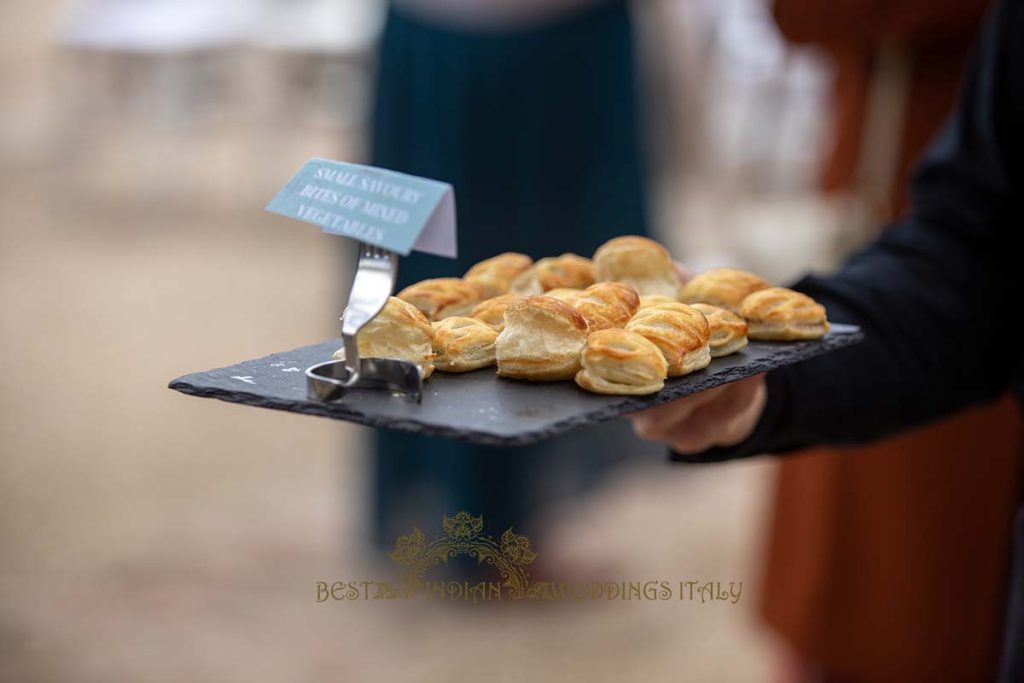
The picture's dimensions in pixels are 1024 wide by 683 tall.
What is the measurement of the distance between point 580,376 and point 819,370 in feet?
1.31

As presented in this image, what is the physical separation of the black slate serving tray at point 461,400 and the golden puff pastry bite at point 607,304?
0.19 ft

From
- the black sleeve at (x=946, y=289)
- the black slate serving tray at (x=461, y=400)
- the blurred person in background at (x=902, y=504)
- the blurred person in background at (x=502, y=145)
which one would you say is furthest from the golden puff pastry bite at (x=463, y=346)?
the blurred person in background at (x=502, y=145)

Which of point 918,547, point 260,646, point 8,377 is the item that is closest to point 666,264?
point 918,547

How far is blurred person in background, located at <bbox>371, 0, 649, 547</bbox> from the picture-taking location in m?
1.89

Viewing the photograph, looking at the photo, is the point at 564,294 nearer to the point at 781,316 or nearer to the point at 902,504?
the point at 781,316

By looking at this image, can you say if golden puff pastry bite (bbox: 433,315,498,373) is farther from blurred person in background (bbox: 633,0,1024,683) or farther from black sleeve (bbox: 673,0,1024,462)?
black sleeve (bbox: 673,0,1024,462)

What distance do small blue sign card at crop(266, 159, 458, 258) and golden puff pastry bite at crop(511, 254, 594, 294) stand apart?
0.18 m

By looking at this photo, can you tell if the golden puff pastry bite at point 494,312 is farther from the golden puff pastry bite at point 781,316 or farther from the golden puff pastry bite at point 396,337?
the golden puff pastry bite at point 781,316

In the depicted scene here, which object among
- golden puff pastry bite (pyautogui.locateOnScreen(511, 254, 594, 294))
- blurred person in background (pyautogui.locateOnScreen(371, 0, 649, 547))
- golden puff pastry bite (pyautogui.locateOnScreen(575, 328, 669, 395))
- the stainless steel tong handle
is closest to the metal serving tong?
the stainless steel tong handle

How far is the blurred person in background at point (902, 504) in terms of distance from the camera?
4.57 ft

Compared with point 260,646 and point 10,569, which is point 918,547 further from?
point 10,569

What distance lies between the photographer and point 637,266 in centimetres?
78

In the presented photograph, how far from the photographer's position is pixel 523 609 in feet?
6.80

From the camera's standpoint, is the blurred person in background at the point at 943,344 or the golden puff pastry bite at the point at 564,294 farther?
the blurred person in background at the point at 943,344
